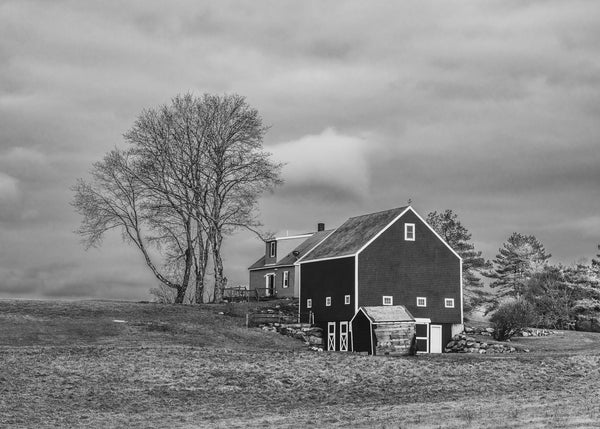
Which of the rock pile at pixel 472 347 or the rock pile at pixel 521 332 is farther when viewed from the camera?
the rock pile at pixel 521 332

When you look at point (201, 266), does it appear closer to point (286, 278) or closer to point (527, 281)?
point (286, 278)

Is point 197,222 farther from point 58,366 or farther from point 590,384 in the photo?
point 590,384

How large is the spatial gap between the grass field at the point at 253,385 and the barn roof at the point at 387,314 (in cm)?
459

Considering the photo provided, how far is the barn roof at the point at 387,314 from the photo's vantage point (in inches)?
2076

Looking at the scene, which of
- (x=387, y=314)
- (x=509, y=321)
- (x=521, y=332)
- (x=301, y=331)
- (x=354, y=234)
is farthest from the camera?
(x=521, y=332)

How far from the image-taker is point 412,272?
62.1m

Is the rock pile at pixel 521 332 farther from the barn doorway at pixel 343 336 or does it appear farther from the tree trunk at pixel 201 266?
the tree trunk at pixel 201 266

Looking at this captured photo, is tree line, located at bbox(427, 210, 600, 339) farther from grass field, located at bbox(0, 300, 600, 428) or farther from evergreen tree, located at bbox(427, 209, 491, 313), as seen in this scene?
grass field, located at bbox(0, 300, 600, 428)

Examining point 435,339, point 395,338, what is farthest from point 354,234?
point 395,338

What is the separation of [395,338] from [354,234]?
1590 cm

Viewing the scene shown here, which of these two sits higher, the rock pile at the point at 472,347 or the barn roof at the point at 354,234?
the barn roof at the point at 354,234

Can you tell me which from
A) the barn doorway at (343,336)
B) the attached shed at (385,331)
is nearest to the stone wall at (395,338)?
the attached shed at (385,331)

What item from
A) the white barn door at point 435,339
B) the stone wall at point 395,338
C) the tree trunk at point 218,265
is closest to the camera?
the stone wall at point 395,338

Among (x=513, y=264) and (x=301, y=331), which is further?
(x=513, y=264)
